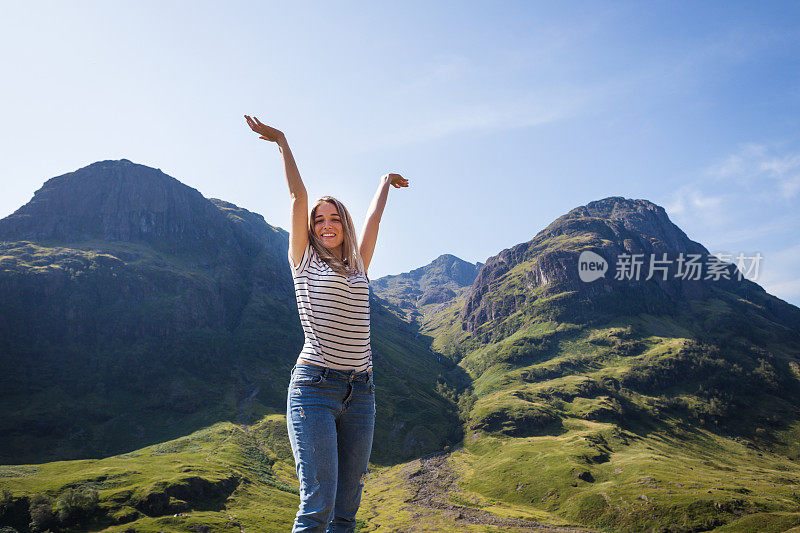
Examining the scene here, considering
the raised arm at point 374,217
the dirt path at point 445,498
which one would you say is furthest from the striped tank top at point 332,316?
the dirt path at point 445,498

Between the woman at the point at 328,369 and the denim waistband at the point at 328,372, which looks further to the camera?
the denim waistband at the point at 328,372

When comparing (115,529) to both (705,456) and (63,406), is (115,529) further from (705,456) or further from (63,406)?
(705,456)

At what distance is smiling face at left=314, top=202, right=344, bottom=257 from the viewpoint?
5.57 meters

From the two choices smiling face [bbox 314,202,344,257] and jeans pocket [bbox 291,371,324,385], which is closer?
jeans pocket [bbox 291,371,324,385]

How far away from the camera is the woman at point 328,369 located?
448cm

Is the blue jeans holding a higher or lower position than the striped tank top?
lower

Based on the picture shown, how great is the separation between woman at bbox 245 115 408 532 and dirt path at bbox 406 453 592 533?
446ft

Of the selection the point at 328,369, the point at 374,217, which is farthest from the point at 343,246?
the point at 328,369

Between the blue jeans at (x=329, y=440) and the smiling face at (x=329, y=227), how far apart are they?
1676mm

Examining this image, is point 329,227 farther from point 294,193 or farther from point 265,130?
point 265,130

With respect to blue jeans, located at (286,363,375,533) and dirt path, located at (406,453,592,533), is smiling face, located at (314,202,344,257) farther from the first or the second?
dirt path, located at (406,453,592,533)

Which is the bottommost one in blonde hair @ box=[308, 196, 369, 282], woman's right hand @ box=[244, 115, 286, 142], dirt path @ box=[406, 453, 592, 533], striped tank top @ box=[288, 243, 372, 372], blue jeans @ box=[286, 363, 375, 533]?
dirt path @ box=[406, 453, 592, 533]

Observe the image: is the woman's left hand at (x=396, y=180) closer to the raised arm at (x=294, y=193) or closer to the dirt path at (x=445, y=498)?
the raised arm at (x=294, y=193)

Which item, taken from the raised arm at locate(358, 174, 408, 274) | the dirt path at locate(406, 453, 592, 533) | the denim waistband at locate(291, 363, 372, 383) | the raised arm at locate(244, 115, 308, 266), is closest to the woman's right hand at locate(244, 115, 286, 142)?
the raised arm at locate(244, 115, 308, 266)
